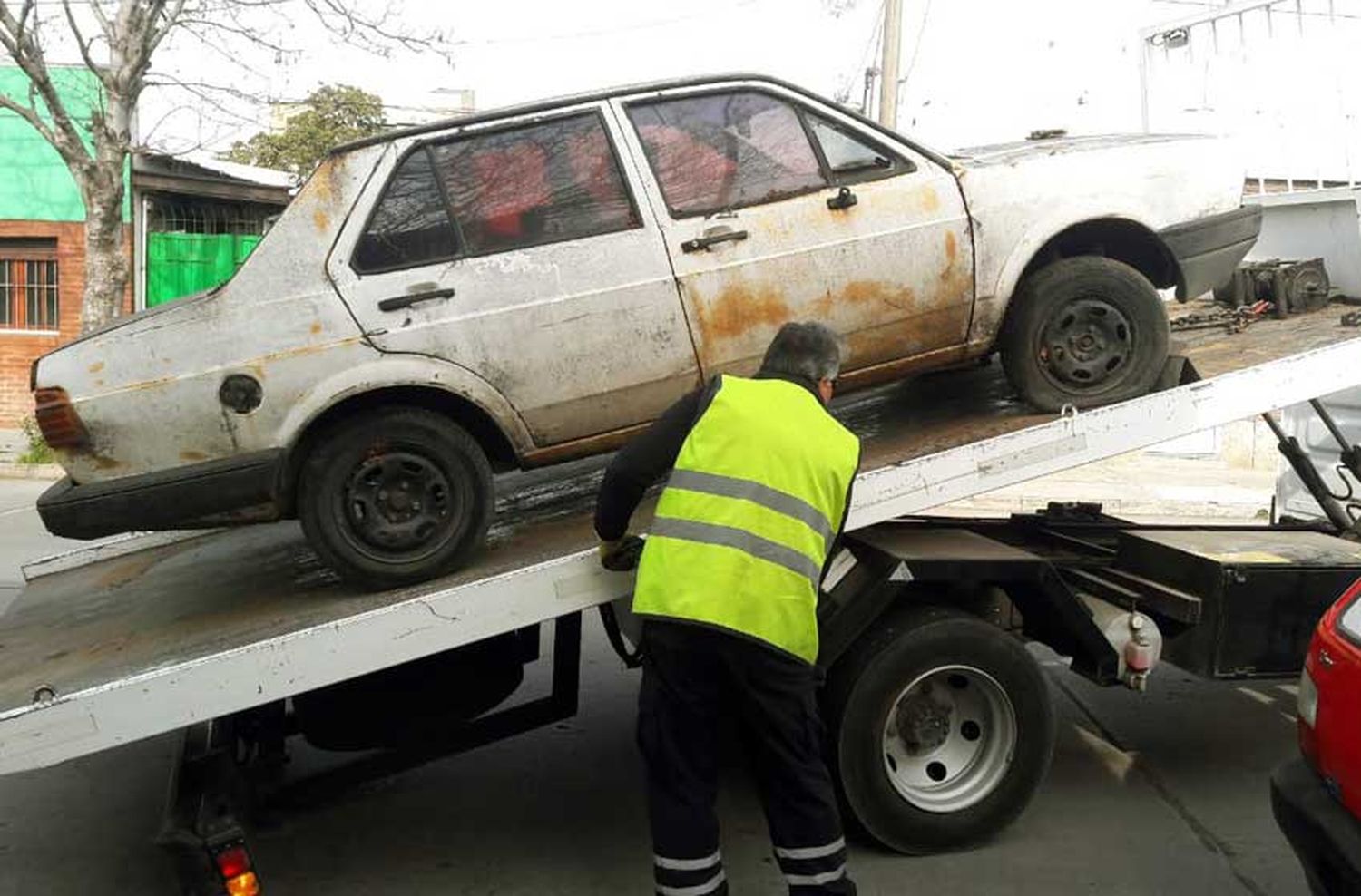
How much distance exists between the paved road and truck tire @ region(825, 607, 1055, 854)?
0.16m

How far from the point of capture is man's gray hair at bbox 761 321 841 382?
372 cm

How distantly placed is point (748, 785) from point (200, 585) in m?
2.25

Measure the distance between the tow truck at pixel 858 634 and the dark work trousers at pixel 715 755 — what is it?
0.44 meters

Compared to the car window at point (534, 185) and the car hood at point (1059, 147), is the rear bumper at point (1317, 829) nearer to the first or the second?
the car hood at point (1059, 147)

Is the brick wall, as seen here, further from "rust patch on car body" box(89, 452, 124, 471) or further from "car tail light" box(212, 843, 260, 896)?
"car tail light" box(212, 843, 260, 896)

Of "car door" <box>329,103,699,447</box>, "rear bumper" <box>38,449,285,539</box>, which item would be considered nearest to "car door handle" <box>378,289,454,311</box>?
"car door" <box>329,103,699,447</box>

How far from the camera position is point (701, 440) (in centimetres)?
355

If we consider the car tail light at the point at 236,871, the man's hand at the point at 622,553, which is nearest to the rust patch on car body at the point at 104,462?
the car tail light at the point at 236,871

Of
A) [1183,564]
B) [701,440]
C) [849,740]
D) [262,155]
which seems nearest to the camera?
[701,440]

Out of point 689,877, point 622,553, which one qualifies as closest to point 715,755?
point 689,877

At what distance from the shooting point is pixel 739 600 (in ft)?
11.4

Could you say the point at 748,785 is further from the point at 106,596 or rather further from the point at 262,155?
the point at 262,155

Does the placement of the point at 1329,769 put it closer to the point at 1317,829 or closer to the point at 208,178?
the point at 1317,829

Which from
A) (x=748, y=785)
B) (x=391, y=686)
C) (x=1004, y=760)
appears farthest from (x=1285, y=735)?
(x=391, y=686)
